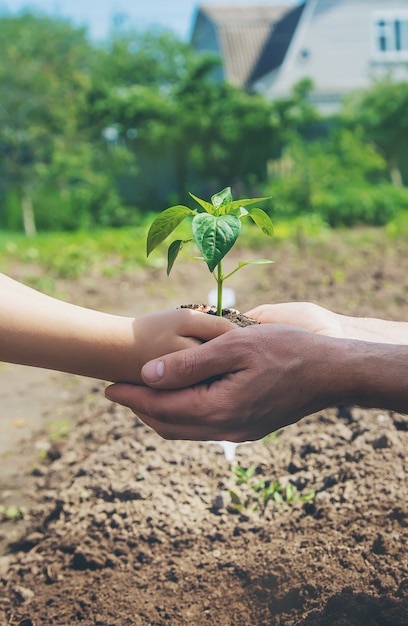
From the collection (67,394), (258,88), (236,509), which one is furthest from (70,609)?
(258,88)

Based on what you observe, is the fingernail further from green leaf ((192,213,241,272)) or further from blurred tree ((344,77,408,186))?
blurred tree ((344,77,408,186))

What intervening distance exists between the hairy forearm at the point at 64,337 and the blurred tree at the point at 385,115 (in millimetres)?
15076

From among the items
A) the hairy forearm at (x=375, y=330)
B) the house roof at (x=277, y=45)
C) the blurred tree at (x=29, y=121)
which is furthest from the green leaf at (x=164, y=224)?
the house roof at (x=277, y=45)

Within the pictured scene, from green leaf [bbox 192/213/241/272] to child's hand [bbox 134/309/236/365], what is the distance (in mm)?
241

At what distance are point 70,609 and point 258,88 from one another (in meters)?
18.7

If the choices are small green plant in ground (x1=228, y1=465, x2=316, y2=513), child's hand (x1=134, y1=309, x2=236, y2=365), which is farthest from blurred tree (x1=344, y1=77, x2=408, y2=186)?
child's hand (x1=134, y1=309, x2=236, y2=365)

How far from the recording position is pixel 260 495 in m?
2.41

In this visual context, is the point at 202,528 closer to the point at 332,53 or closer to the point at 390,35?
the point at 332,53

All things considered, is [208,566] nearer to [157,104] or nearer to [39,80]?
[157,104]

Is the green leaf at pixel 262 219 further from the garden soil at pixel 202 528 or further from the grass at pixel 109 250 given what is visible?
the grass at pixel 109 250

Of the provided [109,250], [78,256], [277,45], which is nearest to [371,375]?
[78,256]

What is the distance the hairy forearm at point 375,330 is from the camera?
2326mm

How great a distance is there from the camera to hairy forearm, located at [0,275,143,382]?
1.92m

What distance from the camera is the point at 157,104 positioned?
1418 cm
